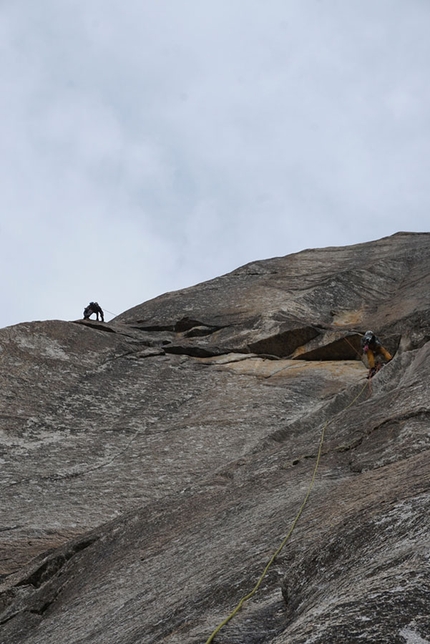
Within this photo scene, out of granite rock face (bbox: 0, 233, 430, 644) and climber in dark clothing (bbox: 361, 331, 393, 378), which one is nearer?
granite rock face (bbox: 0, 233, 430, 644)

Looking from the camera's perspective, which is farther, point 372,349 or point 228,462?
point 372,349

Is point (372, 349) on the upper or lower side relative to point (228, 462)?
upper

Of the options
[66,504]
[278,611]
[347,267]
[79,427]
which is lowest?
[278,611]

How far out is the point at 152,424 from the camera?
16188mm

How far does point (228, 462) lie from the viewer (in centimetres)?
1402

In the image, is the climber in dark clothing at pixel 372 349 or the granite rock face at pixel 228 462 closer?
the granite rock face at pixel 228 462

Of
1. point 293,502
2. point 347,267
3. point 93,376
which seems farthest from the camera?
point 347,267

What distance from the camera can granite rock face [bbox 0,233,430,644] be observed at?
6422 mm

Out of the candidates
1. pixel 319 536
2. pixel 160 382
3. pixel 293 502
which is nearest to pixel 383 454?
pixel 293 502

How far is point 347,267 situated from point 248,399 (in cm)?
813

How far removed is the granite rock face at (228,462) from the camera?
6422 millimetres

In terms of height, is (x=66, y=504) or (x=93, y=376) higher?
(x=93, y=376)

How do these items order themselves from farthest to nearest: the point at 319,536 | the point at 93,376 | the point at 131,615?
the point at 93,376 → the point at 131,615 → the point at 319,536

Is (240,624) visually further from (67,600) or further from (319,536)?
(67,600)
